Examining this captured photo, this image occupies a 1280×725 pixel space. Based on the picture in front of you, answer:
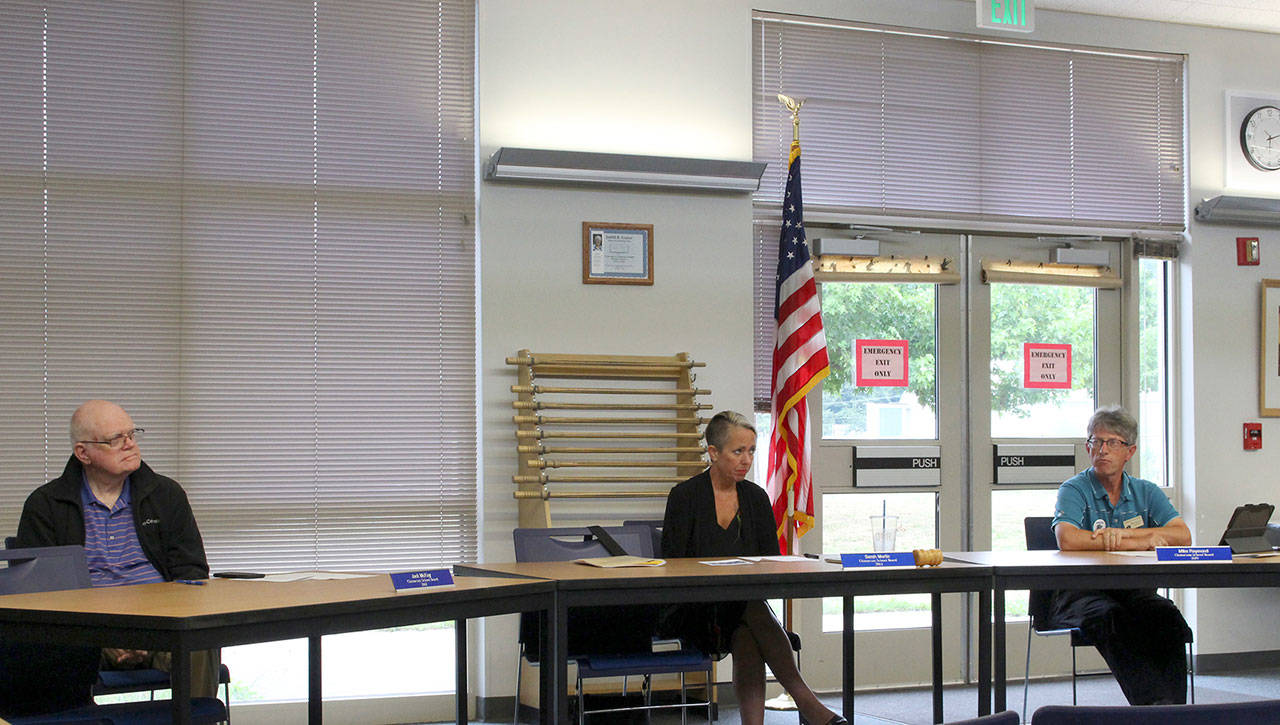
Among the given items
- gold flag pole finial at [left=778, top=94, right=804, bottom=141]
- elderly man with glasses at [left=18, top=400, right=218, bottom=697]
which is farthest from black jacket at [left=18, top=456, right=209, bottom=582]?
gold flag pole finial at [left=778, top=94, right=804, bottom=141]

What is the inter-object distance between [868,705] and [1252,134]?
12.4ft

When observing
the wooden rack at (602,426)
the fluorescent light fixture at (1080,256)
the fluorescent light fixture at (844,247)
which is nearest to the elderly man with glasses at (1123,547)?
the wooden rack at (602,426)

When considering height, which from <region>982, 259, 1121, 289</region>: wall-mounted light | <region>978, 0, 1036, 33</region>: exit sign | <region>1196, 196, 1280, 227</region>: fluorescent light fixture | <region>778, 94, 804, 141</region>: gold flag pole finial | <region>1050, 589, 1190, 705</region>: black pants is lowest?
<region>1050, 589, 1190, 705</region>: black pants

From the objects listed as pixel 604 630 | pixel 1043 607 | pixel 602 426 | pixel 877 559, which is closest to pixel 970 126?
pixel 602 426

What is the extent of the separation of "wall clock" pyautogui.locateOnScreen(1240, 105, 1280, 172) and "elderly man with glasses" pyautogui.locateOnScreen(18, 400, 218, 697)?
5717 millimetres

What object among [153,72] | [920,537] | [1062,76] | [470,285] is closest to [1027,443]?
[920,537]

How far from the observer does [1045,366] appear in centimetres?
621

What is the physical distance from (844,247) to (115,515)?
3.60m

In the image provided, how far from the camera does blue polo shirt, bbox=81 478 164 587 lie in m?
3.76

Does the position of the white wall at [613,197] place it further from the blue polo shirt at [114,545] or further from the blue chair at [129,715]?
the blue chair at [129,715]

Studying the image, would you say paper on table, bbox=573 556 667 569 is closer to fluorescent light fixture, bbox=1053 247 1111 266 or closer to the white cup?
the white cup

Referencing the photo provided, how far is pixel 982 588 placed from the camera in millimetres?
3658

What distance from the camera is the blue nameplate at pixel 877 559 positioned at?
3639mm

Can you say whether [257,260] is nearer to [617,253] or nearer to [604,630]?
[617,253]
